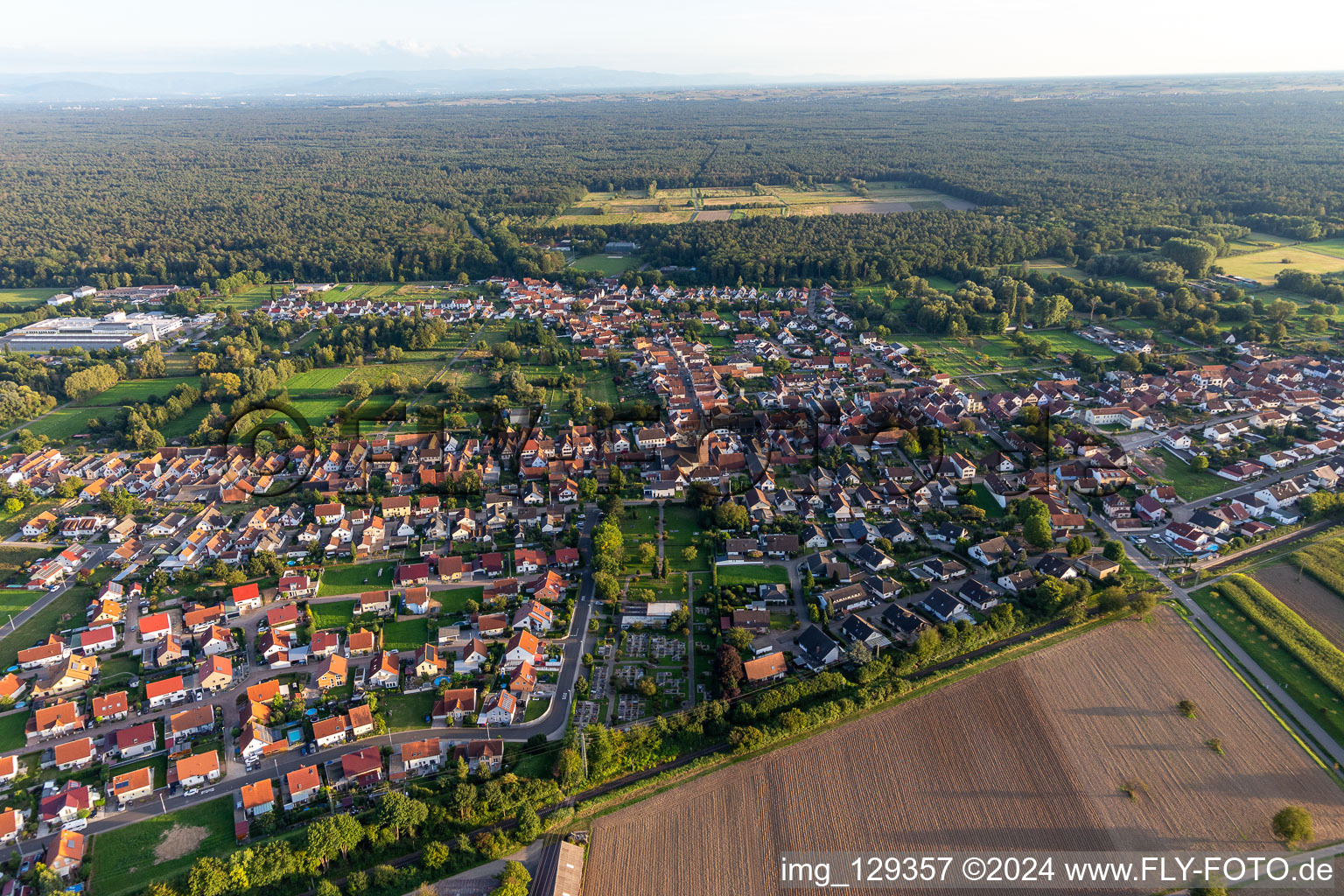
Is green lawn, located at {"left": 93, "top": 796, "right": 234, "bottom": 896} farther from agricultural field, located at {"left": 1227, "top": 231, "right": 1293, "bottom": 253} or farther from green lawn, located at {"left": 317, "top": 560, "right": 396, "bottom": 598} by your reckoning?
agricultural field, located at {"left": 1227, "top": 231, "right": 1293, "bottom": 253}

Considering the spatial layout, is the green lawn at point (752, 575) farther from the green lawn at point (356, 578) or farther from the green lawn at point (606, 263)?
the green lawn at point (606, 263)

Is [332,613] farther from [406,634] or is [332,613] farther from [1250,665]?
[1250,665]

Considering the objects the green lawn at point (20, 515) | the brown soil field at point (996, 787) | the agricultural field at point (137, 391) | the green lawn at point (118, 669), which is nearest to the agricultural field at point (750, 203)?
the agricultural field at point (137, 391)

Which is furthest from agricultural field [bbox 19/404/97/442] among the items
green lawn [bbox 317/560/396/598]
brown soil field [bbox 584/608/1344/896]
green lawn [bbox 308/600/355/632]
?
brown soil field [bbox 584/608/1344/896]

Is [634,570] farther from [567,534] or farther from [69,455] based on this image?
Result: [69,455]

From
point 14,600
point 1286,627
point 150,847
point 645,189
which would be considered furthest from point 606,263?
point 150,847
